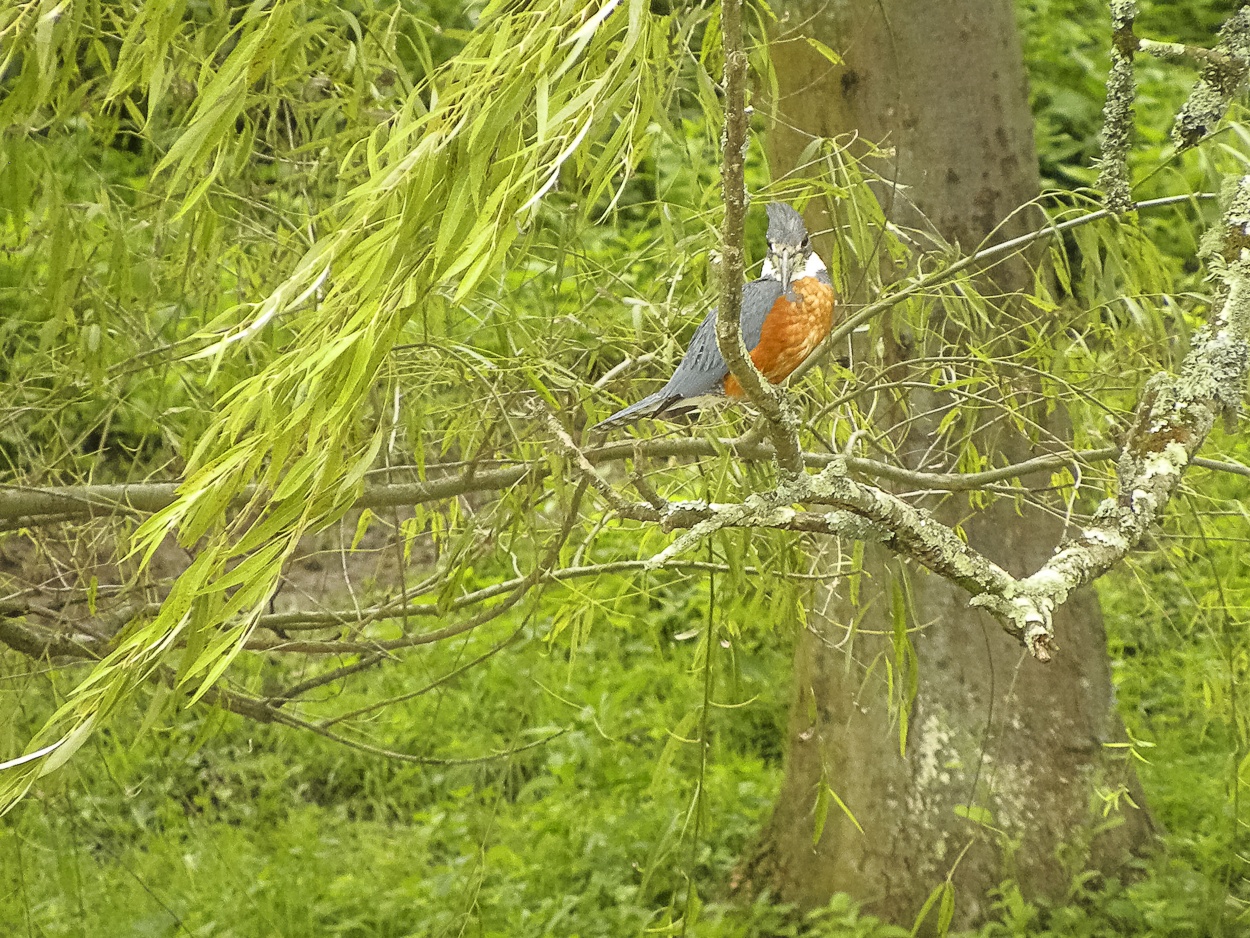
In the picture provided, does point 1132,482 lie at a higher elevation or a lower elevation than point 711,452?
higher

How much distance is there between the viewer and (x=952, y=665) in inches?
86.3

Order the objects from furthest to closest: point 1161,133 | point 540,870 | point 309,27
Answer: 1. point 1161,133
2. point 540,870
3. point 309,27

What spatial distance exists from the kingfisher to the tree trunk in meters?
0.60

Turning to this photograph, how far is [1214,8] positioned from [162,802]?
4.32 meters

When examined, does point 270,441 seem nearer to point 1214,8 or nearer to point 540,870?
point 540,870

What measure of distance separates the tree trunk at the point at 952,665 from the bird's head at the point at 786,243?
59 cm

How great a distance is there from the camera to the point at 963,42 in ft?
6.86

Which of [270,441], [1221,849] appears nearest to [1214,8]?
[1221,849]

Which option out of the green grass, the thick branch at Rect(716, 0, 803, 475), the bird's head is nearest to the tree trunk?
the green grass

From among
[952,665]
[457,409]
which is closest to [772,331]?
[457,409]

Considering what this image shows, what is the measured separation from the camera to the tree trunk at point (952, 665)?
6.73 feet

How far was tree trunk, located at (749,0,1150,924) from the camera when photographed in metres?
2.05

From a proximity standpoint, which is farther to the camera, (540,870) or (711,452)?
(540,870)

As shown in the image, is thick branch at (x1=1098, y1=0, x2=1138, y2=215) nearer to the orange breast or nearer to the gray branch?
the gray branch
